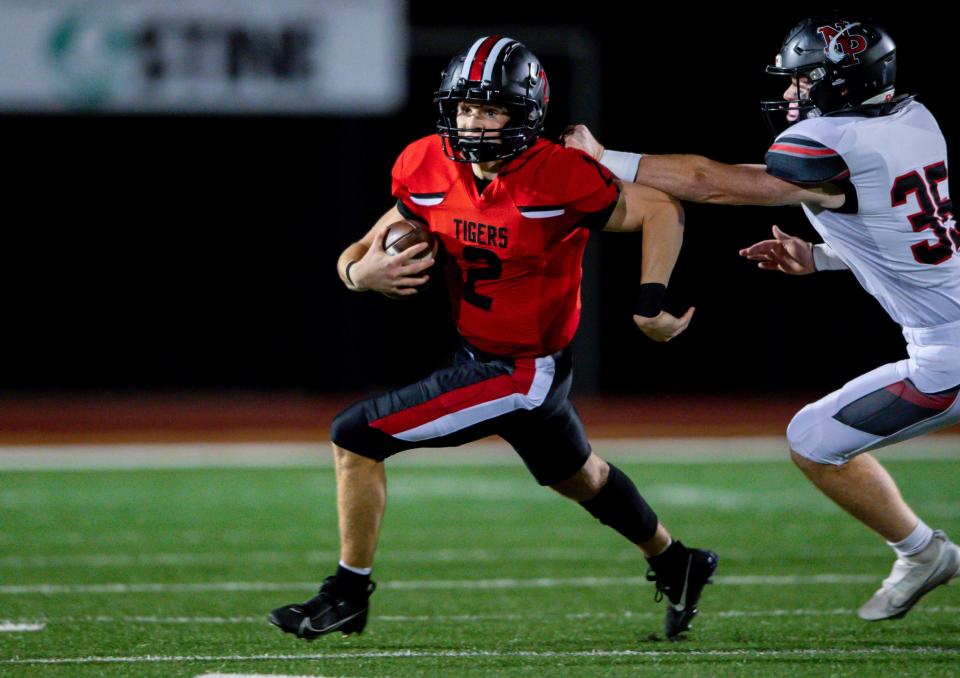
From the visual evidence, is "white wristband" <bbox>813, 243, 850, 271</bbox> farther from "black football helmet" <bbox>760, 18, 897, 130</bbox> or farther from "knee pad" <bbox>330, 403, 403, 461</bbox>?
"knee pad" <bbox>330, 403, 403, 461</bbox>

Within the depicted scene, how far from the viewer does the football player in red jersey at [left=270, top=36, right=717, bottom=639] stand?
143 inches

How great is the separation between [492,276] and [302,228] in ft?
34.6

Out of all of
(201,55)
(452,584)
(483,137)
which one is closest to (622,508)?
(483,137)

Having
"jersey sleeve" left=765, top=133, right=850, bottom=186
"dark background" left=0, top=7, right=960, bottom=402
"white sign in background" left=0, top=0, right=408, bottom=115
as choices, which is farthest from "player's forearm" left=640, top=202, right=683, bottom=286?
"dark background" left=0, top=7, right=960, bottom=402

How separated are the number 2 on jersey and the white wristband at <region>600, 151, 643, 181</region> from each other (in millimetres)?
397

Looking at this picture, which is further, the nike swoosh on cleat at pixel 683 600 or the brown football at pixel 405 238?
the nike swoosh on cleat at pixel 683 600

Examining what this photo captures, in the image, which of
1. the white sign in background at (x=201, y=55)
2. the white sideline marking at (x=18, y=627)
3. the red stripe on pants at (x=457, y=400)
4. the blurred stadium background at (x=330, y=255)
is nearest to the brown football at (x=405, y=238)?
the red stripe on pants at (x=457, y=400)

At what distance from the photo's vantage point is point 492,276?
3750 millimetres

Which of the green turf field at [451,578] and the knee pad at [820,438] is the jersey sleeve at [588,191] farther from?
the green turf field at [451,578]

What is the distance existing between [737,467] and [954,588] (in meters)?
3.96

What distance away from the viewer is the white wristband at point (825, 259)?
13.5 ft

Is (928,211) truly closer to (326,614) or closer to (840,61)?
(840,61)

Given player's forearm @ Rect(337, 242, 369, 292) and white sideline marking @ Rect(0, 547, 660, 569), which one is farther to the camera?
white sideline marking @ Rect(0, 547, 660, 569)

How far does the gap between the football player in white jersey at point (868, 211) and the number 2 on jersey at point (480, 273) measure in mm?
398
